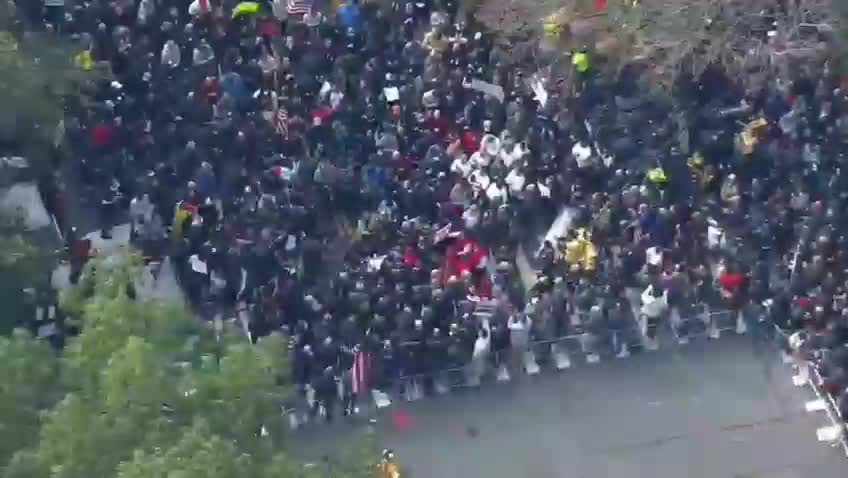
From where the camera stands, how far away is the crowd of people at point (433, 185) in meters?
19.8

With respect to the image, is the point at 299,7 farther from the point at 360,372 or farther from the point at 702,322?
the point at 702,322

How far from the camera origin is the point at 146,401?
1463cm

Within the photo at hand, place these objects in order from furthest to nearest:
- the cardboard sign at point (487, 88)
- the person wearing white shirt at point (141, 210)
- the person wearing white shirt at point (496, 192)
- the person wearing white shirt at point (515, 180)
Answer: the cardboard sign at point (487, 88)
the person wearing white shirt at point (515, 180)
the person wearing white shirt at point (496, 192)
the person wearing white shirt at point (141, 210)

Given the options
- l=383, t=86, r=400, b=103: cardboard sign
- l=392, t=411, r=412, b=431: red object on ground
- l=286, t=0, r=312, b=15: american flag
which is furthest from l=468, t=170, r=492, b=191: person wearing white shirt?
l=286, t=0, r=312, b=15: american flag

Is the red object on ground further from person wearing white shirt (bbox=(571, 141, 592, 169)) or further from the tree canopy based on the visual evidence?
the tree canopy

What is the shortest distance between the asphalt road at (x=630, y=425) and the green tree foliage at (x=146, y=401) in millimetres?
4283

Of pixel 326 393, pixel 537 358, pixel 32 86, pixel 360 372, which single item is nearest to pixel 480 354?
pixel 537 358

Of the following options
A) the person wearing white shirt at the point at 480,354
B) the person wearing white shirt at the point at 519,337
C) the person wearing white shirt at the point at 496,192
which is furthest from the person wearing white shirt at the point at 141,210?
the person wearing white shirt at the point at 519,337

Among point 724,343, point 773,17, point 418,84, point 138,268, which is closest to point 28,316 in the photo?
point 138,268

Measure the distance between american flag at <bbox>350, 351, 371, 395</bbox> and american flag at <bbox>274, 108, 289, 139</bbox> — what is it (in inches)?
175

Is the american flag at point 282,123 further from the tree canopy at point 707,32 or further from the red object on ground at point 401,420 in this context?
the red object on ground at point 401,420

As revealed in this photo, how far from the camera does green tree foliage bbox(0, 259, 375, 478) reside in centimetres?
1439

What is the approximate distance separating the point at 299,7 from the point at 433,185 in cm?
448

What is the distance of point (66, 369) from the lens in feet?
51.5
